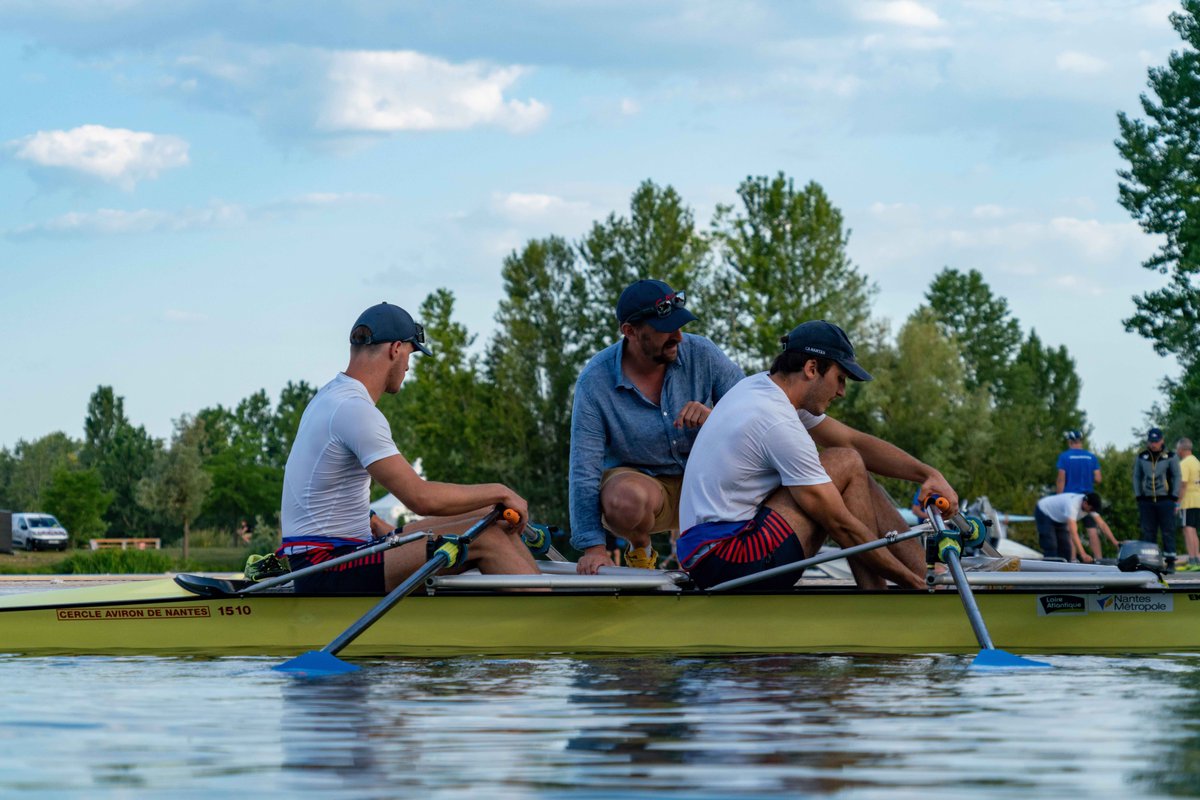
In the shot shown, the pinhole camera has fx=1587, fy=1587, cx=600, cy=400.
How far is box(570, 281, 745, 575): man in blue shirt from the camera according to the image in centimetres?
842

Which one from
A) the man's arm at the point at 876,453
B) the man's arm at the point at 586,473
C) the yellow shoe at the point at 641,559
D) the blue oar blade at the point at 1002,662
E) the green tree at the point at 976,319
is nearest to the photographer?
the blue oar blade at the point at 1002,662

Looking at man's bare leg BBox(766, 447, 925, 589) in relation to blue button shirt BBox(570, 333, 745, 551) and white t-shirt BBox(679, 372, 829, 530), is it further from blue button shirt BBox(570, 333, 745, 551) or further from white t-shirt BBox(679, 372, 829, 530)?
blue button shirt BBox(570, 333, 745, 551)

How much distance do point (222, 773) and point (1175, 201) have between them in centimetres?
3578

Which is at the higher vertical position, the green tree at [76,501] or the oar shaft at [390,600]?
the green tree at [76,501]

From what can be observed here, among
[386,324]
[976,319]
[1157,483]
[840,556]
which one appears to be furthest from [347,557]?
[976,319]

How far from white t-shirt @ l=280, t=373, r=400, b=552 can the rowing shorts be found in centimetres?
157

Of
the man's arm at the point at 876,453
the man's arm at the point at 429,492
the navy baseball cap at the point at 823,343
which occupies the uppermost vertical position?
the navy baseball cap at the point at 823,343

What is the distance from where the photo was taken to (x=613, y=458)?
8.90 meters

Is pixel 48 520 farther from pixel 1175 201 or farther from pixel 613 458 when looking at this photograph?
pixel 613 458

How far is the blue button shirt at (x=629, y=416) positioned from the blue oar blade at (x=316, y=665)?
6.23ft

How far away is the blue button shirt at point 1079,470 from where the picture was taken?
21.6m

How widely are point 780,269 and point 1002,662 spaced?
46403mm

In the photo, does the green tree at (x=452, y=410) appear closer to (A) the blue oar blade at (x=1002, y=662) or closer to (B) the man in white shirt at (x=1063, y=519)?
(B) the man in white shirt at (x=1063, y=519)

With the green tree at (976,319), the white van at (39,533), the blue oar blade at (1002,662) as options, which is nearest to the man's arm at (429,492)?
the blue oar blade at (1002,662)
